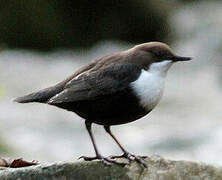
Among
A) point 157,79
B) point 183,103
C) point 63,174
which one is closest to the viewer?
point 63,174

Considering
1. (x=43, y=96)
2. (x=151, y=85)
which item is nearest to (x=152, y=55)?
(x=151, y=85)

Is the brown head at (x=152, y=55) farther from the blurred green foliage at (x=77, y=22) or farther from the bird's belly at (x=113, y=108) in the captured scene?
the blurred green foliage at (x=77, y=22)

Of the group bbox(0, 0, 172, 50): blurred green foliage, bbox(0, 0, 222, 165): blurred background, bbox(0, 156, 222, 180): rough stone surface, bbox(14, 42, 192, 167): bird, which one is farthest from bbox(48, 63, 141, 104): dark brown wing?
bbox(0, 0, 172, 50): blurred green foliage

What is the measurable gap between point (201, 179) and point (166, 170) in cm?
25

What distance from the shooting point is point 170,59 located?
5457mm

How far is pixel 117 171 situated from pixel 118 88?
67 centimetres

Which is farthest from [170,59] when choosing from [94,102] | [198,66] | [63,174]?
[198,66]

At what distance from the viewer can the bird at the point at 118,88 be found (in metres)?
5.28

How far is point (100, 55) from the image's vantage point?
1485 centimetres

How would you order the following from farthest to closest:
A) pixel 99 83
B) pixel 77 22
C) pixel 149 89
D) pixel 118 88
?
1. pixel 77 22
2. pixel 99 83
3. pixel 118 88
4. pixel 149 89

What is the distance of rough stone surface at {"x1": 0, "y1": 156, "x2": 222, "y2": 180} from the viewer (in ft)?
16.1

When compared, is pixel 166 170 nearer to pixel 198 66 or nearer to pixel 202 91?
pixel 202 91

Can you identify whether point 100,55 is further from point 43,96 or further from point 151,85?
point 151,85

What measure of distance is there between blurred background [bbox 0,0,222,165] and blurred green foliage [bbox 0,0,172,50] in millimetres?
21
